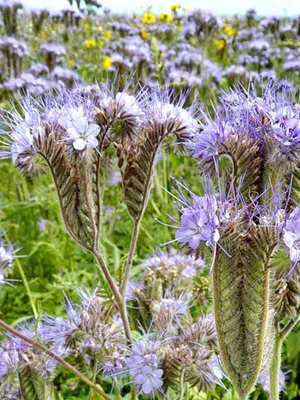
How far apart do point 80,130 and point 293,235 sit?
2.06 ft

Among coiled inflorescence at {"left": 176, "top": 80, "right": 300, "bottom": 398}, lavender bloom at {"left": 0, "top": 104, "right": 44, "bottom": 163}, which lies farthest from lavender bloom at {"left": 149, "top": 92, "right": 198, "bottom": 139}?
lavender bloom at {"left": 0, "top": 104, "right": 44, "bottom": 163}

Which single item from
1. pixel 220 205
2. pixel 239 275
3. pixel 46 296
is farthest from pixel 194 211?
pixel 46 296

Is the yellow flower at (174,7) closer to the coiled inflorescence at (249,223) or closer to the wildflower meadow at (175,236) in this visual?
the wildflower meadow at (175,236)

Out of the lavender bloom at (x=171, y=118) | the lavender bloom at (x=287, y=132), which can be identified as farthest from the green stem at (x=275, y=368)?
the lavender bloom at (x=171, y=118)

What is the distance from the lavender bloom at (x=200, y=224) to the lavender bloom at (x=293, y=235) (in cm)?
14

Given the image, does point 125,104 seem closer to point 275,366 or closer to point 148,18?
point 275,366

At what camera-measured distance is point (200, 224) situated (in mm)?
1403

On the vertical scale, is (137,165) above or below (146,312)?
above

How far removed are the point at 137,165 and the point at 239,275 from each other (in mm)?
530

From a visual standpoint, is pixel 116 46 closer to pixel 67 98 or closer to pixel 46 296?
pixel 46 296

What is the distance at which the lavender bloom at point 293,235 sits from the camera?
4.49 ft

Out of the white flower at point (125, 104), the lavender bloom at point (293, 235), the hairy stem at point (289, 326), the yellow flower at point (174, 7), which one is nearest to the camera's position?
A: the lavender bloom at point (293, 235)

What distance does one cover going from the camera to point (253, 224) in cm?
142

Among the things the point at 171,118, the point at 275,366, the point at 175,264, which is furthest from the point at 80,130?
the point at 175,264
